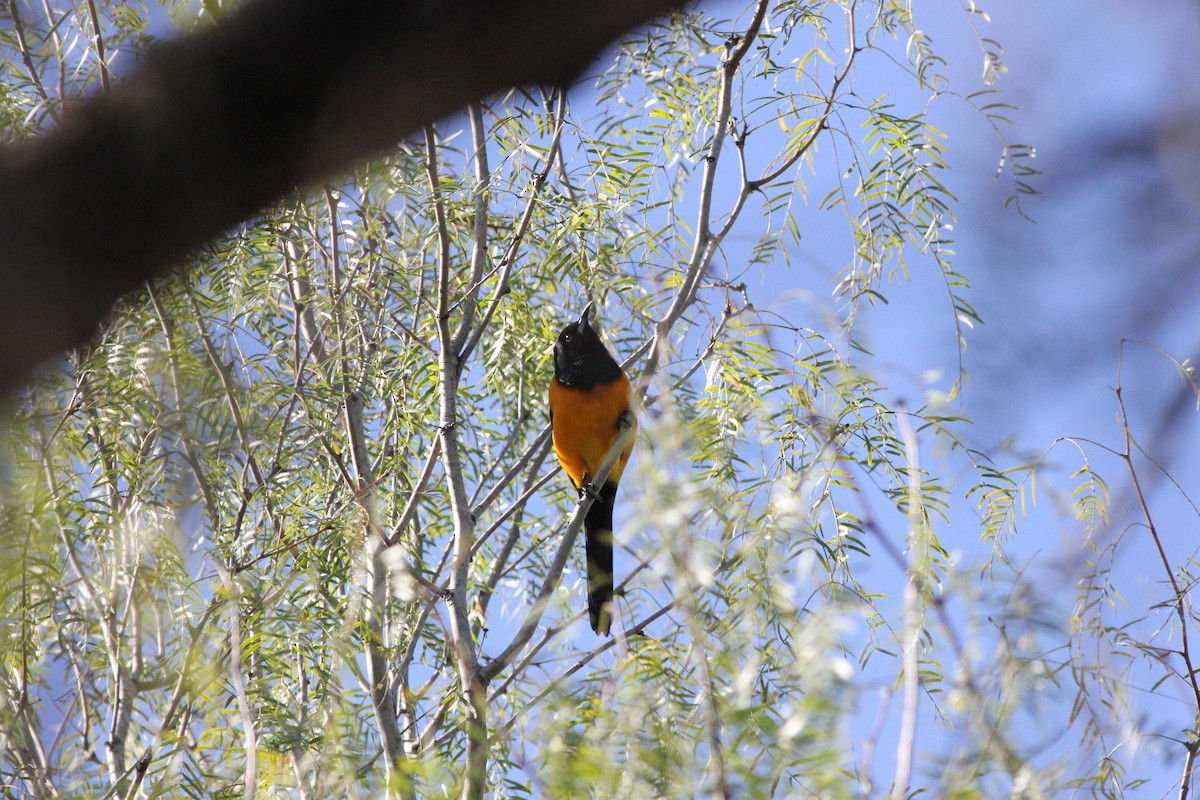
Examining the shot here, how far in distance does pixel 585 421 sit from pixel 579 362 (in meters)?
0.19

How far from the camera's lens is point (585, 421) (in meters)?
3.62

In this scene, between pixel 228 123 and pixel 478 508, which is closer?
pixel 228 123

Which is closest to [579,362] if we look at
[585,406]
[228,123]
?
[585,406]

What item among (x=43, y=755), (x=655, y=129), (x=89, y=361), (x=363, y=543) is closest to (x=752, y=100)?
(x=655, y=129)

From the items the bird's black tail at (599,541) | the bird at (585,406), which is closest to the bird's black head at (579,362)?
the bird at (585,406)

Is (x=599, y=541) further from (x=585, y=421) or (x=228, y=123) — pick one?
(x=228, y=123)

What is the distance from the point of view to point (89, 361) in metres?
2.63

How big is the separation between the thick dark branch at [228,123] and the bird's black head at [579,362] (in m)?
2.86

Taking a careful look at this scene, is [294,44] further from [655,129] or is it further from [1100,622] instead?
[655,129]

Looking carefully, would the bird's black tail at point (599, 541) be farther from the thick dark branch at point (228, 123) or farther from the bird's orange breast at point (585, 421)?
the thick dark branch at point (228, 123)

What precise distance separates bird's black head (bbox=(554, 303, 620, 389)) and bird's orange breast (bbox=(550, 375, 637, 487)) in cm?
3

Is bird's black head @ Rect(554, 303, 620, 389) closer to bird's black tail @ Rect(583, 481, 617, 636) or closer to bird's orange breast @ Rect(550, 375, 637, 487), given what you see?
bird's orange breast @ Rect(550, 375, 637, 487)

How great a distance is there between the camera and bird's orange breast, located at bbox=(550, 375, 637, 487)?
3.58 metres

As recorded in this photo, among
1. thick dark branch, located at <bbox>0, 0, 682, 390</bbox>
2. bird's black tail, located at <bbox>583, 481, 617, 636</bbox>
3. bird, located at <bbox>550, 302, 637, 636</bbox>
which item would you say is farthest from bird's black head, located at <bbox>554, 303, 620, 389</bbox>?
thick dark branch, located at <bbox>0, 0, 682, 390</bbox>
